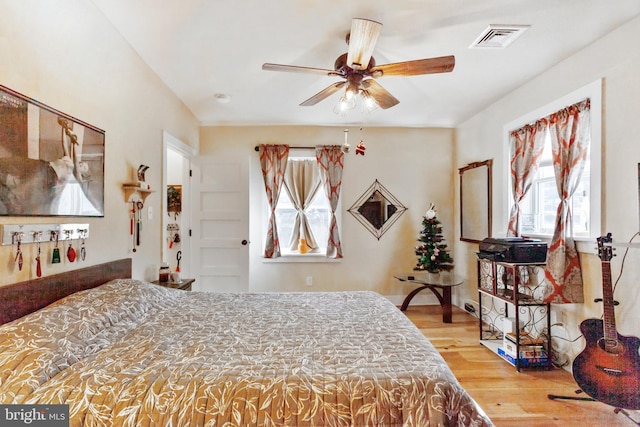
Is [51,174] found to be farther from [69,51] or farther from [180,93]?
[180,93]

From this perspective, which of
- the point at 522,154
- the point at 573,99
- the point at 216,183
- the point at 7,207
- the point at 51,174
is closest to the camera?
the point at 7,207

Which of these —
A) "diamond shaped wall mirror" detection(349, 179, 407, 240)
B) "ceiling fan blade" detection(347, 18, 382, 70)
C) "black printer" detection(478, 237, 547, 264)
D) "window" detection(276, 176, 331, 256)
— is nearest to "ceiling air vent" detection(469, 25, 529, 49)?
"ceiling fan blade" detection(347, 18, 382, 70)

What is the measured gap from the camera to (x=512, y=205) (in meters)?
3.26

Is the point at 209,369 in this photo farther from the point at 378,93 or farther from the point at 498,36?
the point at 498,36

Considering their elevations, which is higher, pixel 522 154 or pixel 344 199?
pixel 522 154

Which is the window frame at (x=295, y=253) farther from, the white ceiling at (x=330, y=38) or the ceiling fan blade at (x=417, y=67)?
the ceiling fan blade at (x=417, y=67)

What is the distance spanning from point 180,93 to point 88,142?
158 centimetres

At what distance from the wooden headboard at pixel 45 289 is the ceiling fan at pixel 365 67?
1753 millimetres

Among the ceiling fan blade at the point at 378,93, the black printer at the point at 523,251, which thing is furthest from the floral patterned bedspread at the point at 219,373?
the ceiling fan blade at the point at 378,93

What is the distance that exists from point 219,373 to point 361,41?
1.89 m

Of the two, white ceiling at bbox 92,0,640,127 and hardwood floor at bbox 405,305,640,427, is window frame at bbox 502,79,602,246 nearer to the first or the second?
white ceiling at bbox 92,0,640,127

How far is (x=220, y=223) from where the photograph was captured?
3.82 m

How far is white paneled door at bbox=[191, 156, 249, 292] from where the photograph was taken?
3.77 metres

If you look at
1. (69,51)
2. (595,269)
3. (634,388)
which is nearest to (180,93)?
(69,51)
